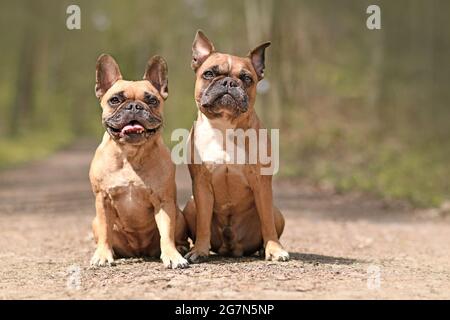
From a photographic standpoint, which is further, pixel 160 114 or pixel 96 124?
pixel 96 124

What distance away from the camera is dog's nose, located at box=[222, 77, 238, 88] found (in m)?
5.61

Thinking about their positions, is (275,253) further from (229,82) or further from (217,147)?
(229,82)

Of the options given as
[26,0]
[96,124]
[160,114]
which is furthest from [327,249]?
[96,124]

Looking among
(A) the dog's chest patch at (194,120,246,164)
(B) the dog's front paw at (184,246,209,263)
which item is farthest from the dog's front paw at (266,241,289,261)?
(A) the dog's chest patch at (194,120,246,164)

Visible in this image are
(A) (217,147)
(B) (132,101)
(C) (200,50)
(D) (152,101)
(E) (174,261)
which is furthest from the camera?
(C) (200,50)

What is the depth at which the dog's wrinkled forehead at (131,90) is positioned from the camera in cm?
563

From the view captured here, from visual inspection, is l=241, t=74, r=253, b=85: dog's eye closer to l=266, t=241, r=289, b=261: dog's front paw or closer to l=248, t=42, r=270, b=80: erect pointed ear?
l=248, t=42, r=270, b=80: erect pointed ear

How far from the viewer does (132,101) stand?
5570mm

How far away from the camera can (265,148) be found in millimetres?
5816

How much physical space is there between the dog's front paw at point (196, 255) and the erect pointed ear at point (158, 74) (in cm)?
132

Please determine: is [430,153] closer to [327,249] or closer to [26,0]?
[327,249]

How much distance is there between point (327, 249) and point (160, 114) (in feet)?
9.10

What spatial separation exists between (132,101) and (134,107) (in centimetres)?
12

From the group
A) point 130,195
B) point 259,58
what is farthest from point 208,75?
point 130,195
